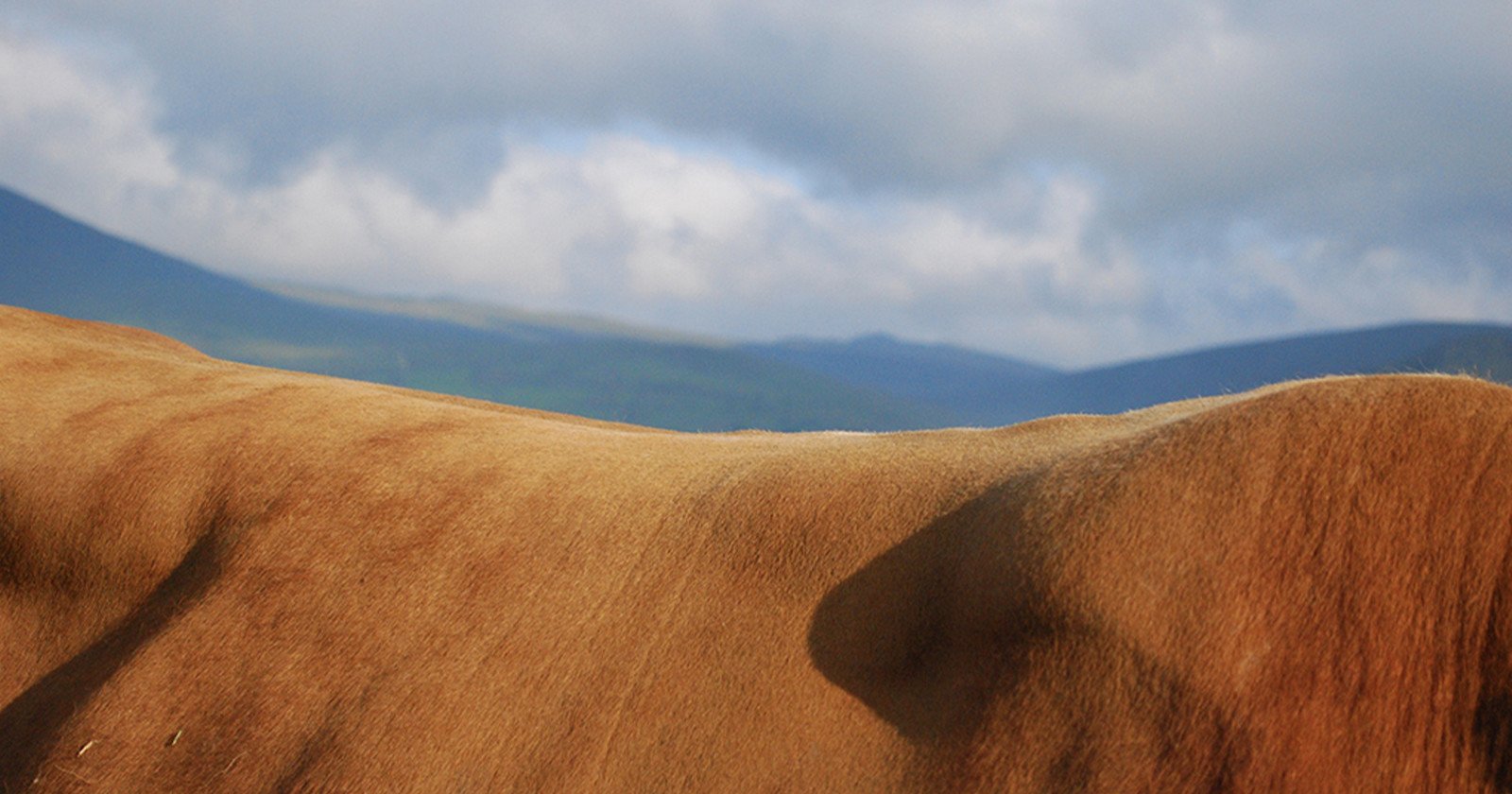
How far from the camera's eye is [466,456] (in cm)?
754

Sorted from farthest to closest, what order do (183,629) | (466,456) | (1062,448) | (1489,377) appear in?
(466,456), (183,629), (1062,448), (1489,377)

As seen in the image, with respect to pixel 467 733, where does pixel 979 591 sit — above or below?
above

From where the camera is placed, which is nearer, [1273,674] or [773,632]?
[1273,674]

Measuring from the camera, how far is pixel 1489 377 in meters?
5.23

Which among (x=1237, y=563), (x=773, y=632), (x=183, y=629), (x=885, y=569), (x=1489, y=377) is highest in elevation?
(x=1489, y=377)

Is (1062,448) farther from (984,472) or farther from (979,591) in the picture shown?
(979,591)

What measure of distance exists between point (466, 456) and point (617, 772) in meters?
2.78

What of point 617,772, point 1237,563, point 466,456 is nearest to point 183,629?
point 466,456

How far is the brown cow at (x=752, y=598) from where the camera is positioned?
4625mm

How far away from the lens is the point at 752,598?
19.8ft

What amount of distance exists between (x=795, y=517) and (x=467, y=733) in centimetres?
222

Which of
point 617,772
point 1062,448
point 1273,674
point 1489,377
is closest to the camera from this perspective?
point 1273,674

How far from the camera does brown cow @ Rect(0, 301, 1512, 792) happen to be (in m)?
4.62

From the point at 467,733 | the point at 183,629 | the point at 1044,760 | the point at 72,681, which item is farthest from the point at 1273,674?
the point at 72,681
